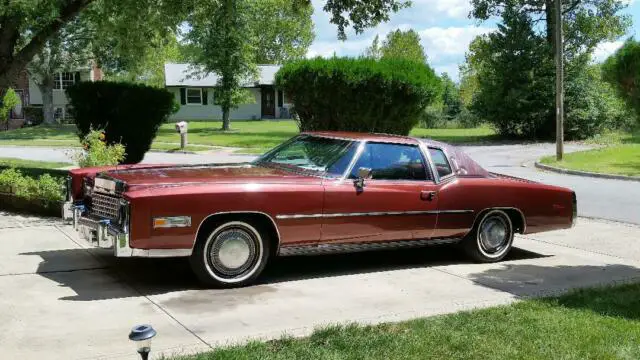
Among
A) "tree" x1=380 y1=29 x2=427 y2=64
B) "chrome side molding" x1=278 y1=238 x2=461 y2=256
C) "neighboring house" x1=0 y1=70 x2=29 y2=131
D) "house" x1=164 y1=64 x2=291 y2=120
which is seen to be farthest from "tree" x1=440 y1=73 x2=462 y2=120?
"chrome side molding" x1=278 y1=238 x2=461 y2=256

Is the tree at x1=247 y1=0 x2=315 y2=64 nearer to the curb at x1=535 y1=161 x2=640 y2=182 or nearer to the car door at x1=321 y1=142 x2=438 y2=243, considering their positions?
the curb at x1=535 y1=161 x2=640 y2=182

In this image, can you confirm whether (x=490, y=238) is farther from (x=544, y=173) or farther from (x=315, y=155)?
(x=544, y=173)

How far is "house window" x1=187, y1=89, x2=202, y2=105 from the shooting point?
60.1 m

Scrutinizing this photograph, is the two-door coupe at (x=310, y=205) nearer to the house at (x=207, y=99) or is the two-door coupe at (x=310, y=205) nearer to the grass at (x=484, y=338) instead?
the grass at (x=484, y=338)

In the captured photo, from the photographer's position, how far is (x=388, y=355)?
4.35 m

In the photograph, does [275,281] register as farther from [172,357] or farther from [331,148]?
[172,357]

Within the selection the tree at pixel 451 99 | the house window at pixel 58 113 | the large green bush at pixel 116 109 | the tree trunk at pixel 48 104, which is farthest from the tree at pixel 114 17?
the tree at pixel 451 99

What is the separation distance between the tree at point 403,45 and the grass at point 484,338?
56.1 m

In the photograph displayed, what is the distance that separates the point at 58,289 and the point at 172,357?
218 cm

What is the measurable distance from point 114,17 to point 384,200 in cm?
1096

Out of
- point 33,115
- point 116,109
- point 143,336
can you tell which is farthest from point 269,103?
point 143,336

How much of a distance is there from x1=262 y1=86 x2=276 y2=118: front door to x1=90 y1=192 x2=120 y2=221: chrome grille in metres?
56.4

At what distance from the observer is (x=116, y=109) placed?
1472cm

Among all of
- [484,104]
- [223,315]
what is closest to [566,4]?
[484,104]
